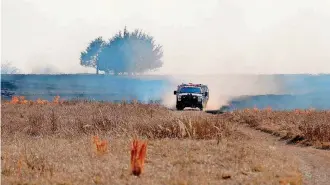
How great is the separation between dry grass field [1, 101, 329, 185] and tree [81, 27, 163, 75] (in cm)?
8806

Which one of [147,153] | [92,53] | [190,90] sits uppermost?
[92,53]

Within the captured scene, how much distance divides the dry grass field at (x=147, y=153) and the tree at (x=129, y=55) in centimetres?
8806

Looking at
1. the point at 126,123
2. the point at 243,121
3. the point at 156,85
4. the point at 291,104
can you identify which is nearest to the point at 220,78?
the point at 156,85

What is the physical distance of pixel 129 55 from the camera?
11994 centimetres

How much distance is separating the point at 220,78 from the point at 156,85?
52.2ft

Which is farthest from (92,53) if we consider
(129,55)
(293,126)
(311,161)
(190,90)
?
(311,161)

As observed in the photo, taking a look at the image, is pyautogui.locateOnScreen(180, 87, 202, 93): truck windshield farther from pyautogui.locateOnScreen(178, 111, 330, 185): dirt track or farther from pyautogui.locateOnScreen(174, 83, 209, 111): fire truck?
pyautogui.locateOnScreen(178, 111, 330, 185): dirt track

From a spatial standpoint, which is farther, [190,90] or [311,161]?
[190,90]

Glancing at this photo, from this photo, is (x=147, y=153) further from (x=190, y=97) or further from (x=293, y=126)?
(x=190, y=97)

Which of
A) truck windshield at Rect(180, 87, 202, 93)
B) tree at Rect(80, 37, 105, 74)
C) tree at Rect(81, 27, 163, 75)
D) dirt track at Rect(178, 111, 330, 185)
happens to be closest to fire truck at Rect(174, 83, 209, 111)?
truck windshield at Rect(180, 87, 202, 93)

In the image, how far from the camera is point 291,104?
66562 mm

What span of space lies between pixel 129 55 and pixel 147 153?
333 feet

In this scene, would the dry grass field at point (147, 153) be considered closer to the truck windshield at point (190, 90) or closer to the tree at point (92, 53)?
the truck windshield at point (190, 90)

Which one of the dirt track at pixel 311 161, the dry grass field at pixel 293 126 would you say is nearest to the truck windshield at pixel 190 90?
the dry grass field at pixel 293 126
